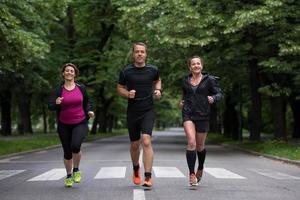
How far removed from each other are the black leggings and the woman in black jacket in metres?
1.59

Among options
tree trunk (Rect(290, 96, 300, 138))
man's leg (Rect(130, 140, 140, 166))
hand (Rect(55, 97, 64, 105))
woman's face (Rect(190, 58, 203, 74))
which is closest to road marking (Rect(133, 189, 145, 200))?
man's leg (Rect(130, 140, 140, 166))

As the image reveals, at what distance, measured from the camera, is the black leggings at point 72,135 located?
32.5ft

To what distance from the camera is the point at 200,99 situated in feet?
32.4

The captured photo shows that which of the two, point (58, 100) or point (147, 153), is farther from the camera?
point (58, 100)

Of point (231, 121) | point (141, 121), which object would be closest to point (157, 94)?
point (141, 121)

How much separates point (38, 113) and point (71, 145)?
58668 millimetres

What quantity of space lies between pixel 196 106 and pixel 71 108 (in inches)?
76.3

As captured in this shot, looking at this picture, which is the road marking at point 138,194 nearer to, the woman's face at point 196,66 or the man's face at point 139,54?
the man's face at point 139,54

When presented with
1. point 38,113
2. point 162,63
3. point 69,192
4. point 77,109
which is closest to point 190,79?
point 77,109

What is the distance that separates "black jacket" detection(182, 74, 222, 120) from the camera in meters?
9.84

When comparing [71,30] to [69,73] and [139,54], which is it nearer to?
[69,73]

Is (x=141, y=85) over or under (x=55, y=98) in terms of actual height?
over

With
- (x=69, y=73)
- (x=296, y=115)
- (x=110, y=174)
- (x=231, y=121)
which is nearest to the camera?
(x=69, y=73)

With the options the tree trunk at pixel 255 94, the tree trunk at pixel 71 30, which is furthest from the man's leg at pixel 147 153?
the tree trunk at pixel 71 30
